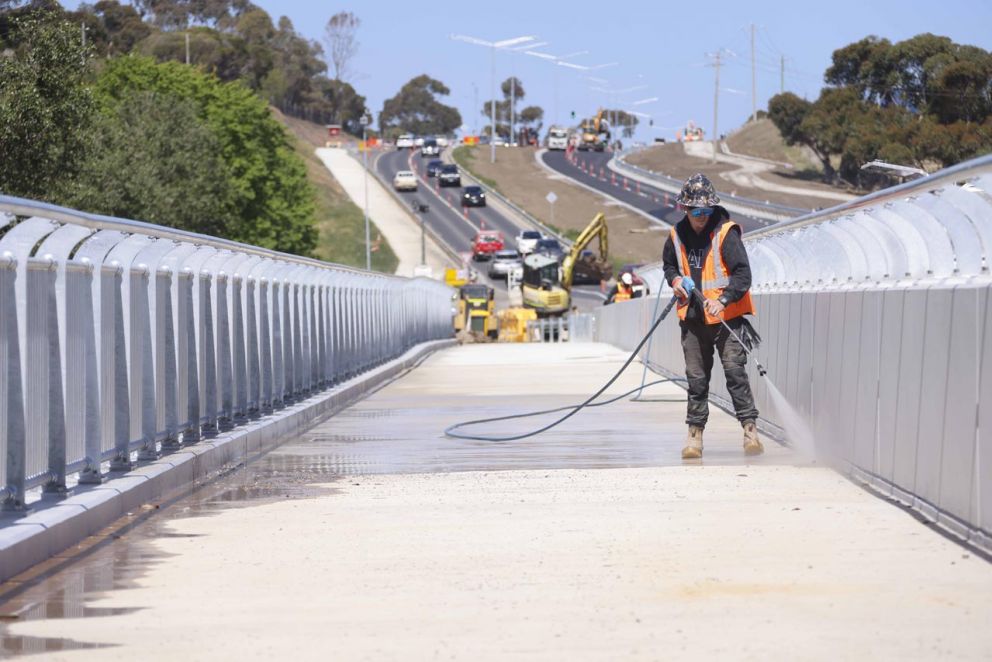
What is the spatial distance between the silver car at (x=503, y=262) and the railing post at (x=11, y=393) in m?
88.2

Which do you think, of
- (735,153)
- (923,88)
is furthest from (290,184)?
(735,153)

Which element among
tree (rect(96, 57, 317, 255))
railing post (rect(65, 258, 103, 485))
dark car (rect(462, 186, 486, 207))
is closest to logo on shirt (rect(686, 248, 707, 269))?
railing post (rect(65, 258, 103, 485))

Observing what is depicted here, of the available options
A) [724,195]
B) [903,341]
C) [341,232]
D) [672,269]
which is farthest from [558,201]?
[903,341]

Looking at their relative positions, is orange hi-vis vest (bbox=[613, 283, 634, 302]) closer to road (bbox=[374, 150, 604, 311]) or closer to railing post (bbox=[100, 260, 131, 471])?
road (bbox=[374, 150, 604, 311])

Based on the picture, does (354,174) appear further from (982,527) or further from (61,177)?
(982,527)

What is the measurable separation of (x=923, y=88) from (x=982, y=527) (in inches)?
1546

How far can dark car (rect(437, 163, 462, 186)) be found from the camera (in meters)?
143

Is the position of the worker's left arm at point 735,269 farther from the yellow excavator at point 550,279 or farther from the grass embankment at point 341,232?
the grass embankment at point 341,232

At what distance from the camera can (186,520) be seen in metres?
9.90

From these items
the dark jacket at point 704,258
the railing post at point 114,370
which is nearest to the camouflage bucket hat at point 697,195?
the dark jacket at point 704,258

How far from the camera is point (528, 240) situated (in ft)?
349

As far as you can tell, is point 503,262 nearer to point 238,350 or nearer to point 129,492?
point 238,350

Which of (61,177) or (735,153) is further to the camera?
(735,153)

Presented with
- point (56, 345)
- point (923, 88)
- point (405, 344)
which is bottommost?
point (405, 344)
